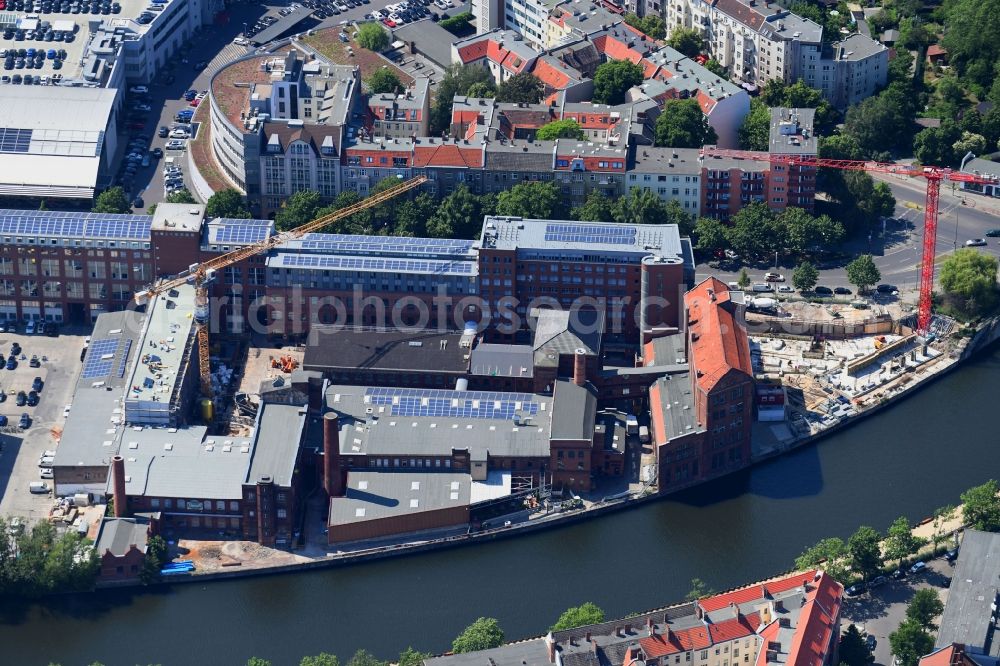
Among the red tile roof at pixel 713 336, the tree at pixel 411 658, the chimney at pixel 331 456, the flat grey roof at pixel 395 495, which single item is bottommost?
the tree at pixel 411 658

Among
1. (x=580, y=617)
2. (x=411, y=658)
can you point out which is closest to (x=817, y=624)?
(x=580, y=617)

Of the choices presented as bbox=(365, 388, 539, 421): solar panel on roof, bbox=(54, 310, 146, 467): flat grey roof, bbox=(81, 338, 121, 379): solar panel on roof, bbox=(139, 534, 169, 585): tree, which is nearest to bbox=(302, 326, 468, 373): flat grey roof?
bbox=(365, 388, 539, 421): solar panel on roof

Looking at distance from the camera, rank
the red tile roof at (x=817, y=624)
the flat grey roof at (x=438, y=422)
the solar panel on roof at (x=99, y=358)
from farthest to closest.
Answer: the solar panel on roof at (x=99, y=358) < the flat grey roof at (x=438, y=422) < the red tile roof at (x=817, y=624)

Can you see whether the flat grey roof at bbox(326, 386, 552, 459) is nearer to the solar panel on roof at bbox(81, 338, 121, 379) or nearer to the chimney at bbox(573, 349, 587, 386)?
the chimney at bbox(573, 349, 587, 386)

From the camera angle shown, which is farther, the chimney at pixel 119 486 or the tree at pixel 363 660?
the chimney at pixel 119 486

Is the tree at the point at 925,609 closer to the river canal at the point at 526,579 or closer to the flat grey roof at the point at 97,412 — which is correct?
the river canal at the point at 526,579

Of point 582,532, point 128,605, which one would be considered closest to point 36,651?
point 128,605

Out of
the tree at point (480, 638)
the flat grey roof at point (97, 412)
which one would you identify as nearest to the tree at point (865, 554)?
the tree at point (480, 638)
